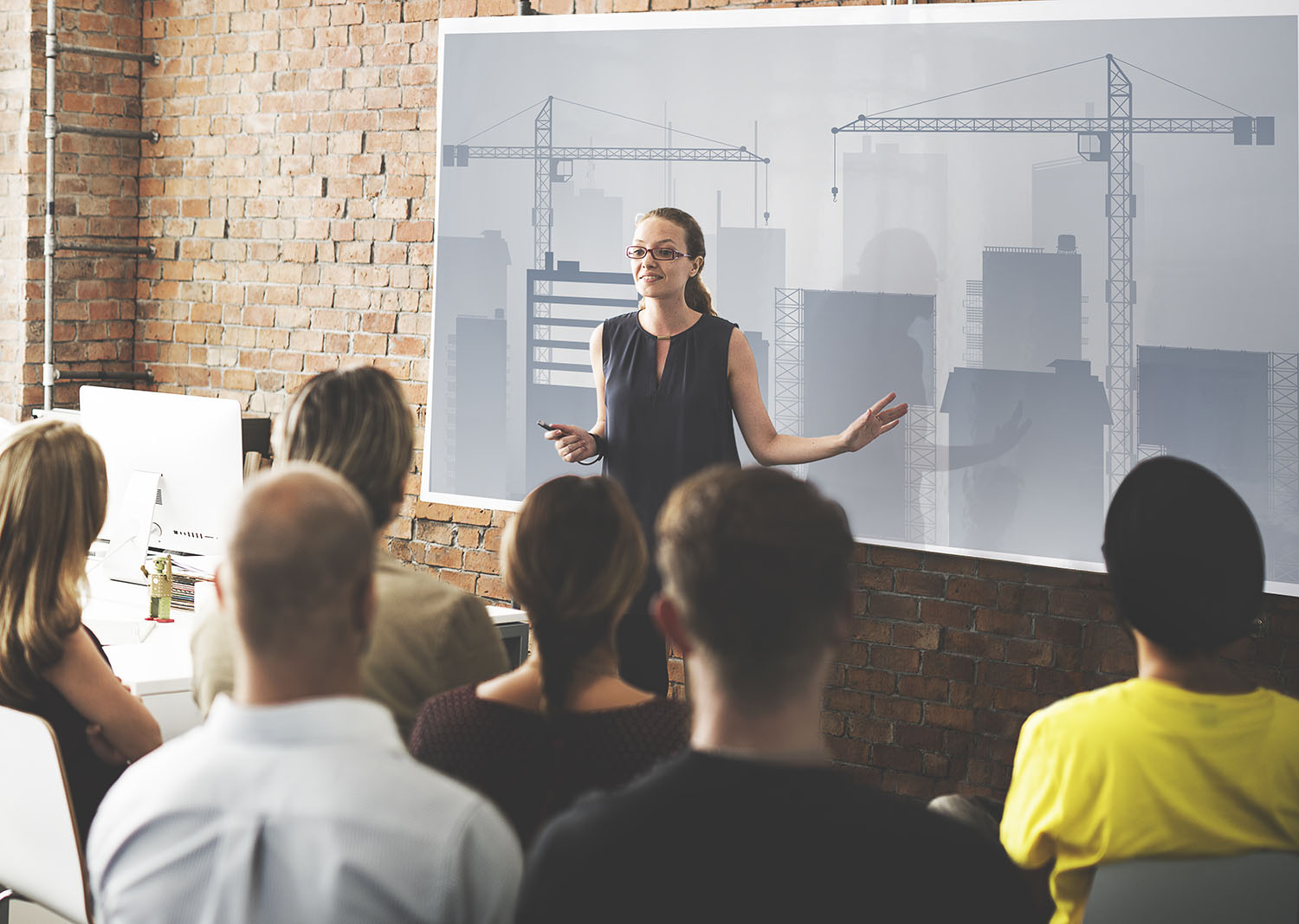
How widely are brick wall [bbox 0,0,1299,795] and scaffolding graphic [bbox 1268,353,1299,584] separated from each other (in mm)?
455

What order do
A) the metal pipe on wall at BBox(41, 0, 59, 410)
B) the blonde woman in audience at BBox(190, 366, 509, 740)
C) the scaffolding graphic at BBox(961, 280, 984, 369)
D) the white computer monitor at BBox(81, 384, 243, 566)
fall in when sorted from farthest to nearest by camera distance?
1. the metal pipe on wall at BBox(41, 0, 59, 410)
2. the scaffolding graphic at BBox(961, 280, 984, 369)
3. the white computer monitor at BBox(81, 384, 243, 566)
4. the blonde woman in audience at BBox(190, 366, 509, 740)

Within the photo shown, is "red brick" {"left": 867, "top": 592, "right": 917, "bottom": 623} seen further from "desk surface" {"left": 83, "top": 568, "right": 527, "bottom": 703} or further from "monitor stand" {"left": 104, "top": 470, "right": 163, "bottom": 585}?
"monitor stand" {"left": 104, "top": 470, "right": 163, "bottom": 585}

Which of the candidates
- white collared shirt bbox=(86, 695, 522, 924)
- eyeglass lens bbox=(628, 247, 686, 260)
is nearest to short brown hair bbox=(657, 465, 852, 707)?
white collared shirt bbox=(86, 695, 522, 924)

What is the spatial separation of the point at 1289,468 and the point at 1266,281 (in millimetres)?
427

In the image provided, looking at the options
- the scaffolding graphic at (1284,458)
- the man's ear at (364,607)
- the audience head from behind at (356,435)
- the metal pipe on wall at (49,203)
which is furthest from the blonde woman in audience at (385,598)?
the metal pipe on wall at (49,203)

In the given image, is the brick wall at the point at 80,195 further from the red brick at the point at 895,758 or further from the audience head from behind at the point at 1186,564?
the audience head from behind at the point at 1186,564

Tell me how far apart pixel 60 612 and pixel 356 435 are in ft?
1.77

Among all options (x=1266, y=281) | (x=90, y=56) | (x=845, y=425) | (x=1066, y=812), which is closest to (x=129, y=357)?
(x=90, y=56)

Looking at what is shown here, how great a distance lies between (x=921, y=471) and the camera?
127 inches

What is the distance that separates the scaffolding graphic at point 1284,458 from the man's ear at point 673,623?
2.22m

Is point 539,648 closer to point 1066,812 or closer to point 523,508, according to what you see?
point 523,508

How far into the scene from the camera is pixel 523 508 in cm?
151

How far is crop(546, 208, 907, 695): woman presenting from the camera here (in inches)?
116

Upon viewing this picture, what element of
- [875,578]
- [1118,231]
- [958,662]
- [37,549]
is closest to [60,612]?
[37,549]
